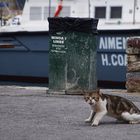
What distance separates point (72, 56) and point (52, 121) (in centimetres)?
446

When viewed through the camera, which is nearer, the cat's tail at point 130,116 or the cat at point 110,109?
the cat at point 110,109

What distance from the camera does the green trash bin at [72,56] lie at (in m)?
14.2

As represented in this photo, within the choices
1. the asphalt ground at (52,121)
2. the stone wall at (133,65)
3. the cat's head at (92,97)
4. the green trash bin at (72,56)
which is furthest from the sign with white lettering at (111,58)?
the cat's head at (92,97)

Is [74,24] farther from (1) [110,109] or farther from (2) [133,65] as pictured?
(1) [110,109]

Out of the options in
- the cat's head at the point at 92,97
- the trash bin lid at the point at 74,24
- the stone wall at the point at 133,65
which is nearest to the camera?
the cat's head at the point at 92,97

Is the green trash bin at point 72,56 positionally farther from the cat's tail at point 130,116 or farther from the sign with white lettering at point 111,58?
the sign with white lettering at point 111,58

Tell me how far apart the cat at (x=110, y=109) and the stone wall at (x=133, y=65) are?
5048mm

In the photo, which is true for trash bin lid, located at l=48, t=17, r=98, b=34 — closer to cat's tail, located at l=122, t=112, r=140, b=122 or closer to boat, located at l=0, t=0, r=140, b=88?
cat's tail, located at l=122, t=112, r=140, b=122

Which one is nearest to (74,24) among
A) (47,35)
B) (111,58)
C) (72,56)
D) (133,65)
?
(72,56)

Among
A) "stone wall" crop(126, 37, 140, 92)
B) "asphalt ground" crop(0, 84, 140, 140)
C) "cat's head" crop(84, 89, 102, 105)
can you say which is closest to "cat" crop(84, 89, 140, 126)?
"cat's head" crop(84, 89, 102, 105)

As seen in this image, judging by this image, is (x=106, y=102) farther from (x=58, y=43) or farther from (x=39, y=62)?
(x=39, y=62)

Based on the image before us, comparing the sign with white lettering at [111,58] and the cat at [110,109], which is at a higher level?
the cat at [110,109]

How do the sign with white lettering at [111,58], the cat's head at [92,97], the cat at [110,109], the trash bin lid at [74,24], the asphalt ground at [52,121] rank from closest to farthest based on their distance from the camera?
the asphalt ground at [52,121] < the cat's head at [92,97] < the cat at [110,109] < the trash bin lid at [74,24] < the sign with white lettering at [111,58]

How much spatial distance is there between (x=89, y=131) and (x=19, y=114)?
2.21 meters
